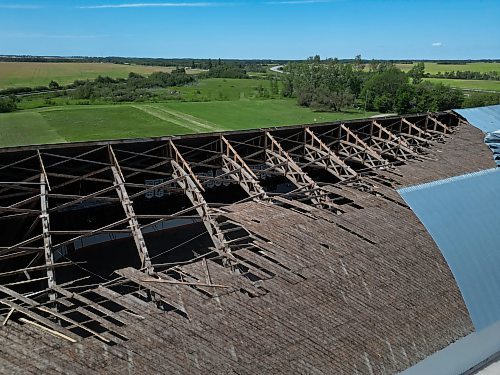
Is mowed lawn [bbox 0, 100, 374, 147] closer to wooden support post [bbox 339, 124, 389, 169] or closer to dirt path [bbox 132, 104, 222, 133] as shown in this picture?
dirt path [bbox 132, 104, 222, 133]

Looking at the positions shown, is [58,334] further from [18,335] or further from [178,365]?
[178,365]

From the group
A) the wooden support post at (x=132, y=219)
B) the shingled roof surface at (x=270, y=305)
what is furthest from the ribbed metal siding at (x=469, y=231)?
the wooden support post at (x=132, y=219)

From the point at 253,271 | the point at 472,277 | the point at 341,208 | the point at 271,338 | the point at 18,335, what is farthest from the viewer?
the point at 341,208

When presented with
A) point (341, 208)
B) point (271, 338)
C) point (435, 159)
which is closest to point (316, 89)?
point (435, 159)

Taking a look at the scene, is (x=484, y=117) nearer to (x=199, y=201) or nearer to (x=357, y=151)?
(x=357, y=151)

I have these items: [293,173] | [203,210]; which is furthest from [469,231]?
[203,210]

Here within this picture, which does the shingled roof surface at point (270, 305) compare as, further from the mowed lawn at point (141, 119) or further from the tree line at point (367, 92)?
the tree line at point (367, 92)
